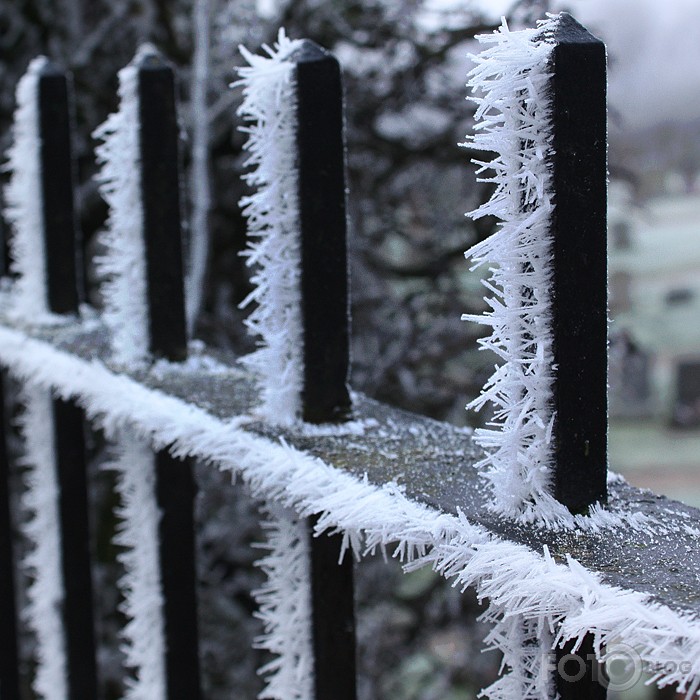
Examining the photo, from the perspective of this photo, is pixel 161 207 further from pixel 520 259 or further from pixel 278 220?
pixel 520 259

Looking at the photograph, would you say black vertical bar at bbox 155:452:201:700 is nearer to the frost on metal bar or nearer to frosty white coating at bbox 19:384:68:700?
frosty white coating at bbox 19:384:68:700

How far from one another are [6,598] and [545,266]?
133 centimetres

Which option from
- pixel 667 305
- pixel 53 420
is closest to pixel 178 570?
pixel 53 420

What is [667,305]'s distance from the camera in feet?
15.7

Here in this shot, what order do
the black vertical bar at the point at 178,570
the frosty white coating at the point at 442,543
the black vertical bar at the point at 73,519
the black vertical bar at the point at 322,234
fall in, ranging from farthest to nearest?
the black vertical bar at the point at 73,519 → the black vertical bar at the point at 178,570 → the black vertical bar at the point at 322,234 → the frosty white coating at the point at 442,543

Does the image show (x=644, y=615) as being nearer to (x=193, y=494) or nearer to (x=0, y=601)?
(x=193, y=494)

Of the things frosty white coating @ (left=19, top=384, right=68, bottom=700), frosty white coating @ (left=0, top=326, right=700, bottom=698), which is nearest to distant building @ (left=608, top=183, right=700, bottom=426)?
frosty white coating @ (left=19, top=384, right=68, bottom=700)

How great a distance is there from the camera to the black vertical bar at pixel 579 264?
1.85 feet

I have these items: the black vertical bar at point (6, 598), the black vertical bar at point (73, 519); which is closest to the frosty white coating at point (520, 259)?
the black vertical bar at point (73, 519)

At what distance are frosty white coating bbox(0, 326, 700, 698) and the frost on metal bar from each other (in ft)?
0.16

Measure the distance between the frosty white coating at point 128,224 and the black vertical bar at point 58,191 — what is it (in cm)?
26

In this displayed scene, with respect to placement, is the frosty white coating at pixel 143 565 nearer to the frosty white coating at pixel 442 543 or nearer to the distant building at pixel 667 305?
the frosty white coating at pixel 442 543

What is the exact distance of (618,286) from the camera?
3.79 meters

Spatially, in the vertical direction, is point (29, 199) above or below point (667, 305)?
above
